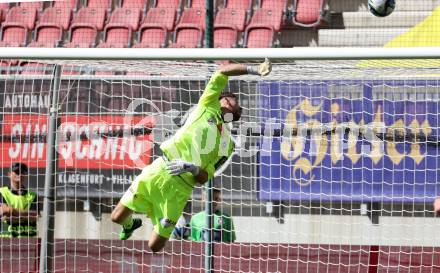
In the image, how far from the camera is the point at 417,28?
1202 centimetres

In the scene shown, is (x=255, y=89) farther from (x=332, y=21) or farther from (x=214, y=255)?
(x=332, y=21)

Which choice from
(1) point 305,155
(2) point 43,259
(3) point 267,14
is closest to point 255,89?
(1) point 305,155

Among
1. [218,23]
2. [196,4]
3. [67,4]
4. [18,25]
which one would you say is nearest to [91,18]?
[67,4]

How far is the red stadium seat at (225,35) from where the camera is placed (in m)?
13.6

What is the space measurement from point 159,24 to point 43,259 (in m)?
6.68

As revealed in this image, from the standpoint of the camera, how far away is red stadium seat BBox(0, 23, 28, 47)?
14.8 meters

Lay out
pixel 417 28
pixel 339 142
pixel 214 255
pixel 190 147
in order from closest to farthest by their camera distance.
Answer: pixel 190 147, pixel 214 255, pixel 339 142, pixel 417 28

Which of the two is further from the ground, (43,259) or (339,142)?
(339,142)

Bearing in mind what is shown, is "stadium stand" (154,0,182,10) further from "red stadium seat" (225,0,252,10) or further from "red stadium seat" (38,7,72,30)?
"red stadium seat" (38,7,72,30)

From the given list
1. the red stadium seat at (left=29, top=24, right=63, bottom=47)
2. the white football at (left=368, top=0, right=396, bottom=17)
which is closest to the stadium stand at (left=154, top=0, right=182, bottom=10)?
the red stadium seat at (left=29, top=24, right=63, bottom=47)

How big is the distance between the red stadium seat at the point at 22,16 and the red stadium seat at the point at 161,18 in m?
1.78

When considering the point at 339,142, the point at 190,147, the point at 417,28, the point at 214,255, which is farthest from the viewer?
the point at 417,28

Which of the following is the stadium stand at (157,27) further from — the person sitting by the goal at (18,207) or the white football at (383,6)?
the white football at (383,6)

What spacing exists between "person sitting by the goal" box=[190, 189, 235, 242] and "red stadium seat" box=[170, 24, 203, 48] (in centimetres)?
523
